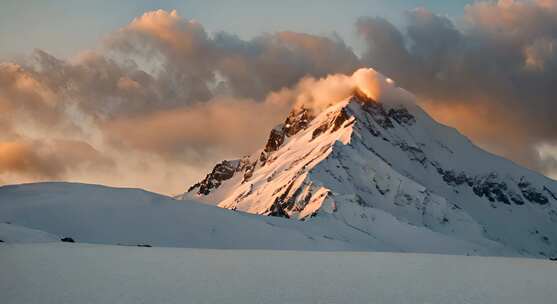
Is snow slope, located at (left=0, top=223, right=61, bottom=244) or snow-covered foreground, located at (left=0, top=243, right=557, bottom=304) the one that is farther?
snow slope, located at (left=0, top=223, right=61, bottom=244)

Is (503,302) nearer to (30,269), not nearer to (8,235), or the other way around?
(30,269)

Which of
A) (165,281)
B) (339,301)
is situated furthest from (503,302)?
(165,281)

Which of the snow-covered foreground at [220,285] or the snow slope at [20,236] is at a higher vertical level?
the snow slope at [20,236]

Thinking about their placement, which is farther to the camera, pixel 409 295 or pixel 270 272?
pixel 270 272

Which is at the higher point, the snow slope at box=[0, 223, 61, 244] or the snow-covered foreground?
the snow slope at box=[0, 223, 61, 244]

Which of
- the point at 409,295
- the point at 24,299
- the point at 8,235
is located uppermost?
the point at 8,235

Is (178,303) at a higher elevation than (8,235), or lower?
lower

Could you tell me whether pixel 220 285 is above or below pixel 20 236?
below

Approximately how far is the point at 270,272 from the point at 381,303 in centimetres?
3955

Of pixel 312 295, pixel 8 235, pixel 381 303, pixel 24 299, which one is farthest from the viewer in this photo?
pixel 8 235

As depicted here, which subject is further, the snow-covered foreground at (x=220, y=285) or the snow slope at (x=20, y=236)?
the snow slope at (x=20, y=236)

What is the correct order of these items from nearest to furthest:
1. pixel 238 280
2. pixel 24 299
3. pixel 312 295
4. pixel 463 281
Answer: pixel 24 299
pixel 312 295
pixel 238 280
pixel 463 281

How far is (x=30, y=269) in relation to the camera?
95.8 m

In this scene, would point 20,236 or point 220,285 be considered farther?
point 20,236
